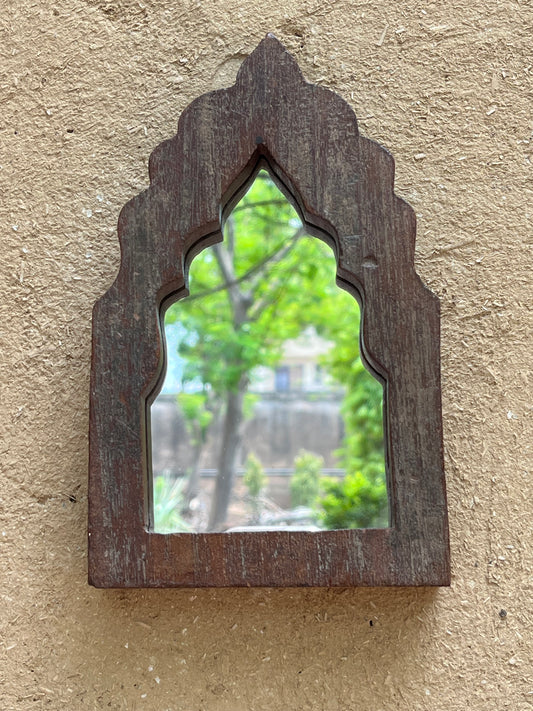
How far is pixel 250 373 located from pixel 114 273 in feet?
9.12

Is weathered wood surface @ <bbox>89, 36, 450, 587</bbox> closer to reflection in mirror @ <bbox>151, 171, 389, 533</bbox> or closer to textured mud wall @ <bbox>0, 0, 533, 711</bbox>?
textured mud wall @ <bbox>0, 0, 533, 711</bbox>

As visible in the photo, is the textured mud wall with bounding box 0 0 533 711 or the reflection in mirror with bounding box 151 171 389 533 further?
the reflection in mirror with bounding box 151 171 389 533

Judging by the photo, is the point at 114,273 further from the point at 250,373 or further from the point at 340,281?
the point at 250,373

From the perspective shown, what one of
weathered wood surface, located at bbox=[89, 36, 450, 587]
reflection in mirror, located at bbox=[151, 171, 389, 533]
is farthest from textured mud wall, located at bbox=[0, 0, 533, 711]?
reflection in mirror, located at bbox=[151, 171, 389, 533]

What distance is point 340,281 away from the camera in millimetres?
507

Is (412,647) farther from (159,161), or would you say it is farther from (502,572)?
(159,161)

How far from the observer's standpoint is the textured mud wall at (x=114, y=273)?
49 centimetres

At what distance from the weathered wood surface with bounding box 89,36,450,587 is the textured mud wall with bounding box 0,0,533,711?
0.06 m

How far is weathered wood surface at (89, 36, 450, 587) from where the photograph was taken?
1.43ft

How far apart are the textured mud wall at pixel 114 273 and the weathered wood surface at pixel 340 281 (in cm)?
6

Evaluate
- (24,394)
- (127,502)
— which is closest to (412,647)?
(127,502)

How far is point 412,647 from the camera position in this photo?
483 mm

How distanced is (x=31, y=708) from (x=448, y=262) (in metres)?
0.48

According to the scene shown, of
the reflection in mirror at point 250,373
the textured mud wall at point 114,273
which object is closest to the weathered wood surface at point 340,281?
the textured mud wall at point 114,273
